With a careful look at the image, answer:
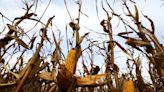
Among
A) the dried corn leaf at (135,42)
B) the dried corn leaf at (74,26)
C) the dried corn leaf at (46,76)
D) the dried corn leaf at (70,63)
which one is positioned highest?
the dried corn leaf at (74,26)

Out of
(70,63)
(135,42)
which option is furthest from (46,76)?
(135,42)

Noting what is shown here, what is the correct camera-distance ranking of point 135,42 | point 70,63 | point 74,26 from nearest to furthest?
point 70,63, point 74,26, point 135,42

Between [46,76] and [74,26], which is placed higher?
[74,26]

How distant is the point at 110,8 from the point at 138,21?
16 cm

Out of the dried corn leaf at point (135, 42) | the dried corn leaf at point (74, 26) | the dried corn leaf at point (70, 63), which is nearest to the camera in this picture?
the dried corn leaf at point (70, 63)

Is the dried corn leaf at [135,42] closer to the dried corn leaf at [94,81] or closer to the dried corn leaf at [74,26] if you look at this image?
the dried corn leaf at [74,26]

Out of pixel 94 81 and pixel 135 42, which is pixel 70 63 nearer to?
pixel 94 81

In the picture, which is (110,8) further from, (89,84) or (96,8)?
(89,84)

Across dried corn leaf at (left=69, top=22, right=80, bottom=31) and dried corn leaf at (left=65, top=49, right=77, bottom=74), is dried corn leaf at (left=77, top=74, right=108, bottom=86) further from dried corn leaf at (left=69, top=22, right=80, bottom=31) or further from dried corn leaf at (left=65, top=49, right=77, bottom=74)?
dried corn leaf at (left=69, top=22, right=80, bottom=31)

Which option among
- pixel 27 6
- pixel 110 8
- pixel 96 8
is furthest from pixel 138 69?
pixel 27 6

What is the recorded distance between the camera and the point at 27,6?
153 centimetres

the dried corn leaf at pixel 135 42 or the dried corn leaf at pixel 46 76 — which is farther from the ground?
the dried corn leaf at pixel 135 42

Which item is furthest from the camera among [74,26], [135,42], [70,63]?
[135,42]

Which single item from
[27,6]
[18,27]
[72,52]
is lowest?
[72,52]
